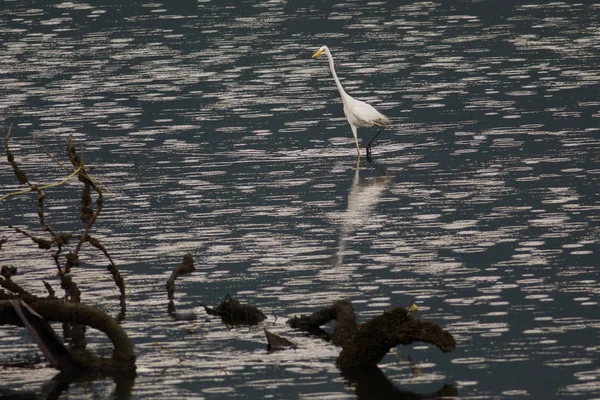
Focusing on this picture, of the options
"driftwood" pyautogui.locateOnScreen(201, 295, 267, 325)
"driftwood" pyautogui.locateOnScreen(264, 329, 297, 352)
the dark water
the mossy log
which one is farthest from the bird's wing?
the mossy log

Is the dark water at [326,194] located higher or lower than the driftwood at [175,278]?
lower

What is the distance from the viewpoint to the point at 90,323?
661 inches

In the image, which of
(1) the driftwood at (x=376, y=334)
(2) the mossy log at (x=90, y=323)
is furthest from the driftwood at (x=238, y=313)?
(2) the mossy log at (x=90, y=323)

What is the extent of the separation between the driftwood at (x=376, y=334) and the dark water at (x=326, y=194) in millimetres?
346

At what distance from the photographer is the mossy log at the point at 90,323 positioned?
54.9 ft

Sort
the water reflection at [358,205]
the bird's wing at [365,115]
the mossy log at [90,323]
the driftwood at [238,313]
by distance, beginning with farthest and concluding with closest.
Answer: the bird's wing at [365,115], the water reflection at [358,205], the driftwood at [238,313], the mossy log at [90,323]

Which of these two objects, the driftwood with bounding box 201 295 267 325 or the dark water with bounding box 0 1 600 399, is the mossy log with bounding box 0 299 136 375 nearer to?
the dark water with bounding box 0 1 600 399

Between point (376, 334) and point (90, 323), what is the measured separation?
342 centimetres

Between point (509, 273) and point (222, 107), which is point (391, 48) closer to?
point (222, 107)

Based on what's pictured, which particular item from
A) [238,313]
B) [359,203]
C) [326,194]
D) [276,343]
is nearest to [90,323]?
[276,343]

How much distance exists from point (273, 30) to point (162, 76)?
12828 mm

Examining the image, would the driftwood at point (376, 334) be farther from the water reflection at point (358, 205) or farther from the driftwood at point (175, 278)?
the water reflection at point (358, 205)

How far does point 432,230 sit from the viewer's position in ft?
79.0

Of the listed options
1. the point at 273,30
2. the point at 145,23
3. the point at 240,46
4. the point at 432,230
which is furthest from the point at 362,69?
the point at 432,230
